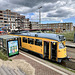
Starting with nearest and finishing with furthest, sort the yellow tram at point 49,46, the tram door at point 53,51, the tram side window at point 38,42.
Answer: the yellow tram at point 49,46, the tram door at point 53,51, the tram side window at point 38,42

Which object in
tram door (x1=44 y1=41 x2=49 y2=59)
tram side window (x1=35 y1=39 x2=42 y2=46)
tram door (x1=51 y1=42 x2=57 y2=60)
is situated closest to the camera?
tram door (x1=51 y1=42 x2=57 y2=60)

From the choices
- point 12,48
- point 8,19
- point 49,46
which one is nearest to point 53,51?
point 49,46

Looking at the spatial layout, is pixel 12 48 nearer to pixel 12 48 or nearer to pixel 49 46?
pixel 12 48

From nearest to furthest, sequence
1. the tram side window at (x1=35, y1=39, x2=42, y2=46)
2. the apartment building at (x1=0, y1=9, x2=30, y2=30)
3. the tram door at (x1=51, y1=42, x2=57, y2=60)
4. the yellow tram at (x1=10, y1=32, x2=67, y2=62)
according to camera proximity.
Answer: the yellow tram at (x1=10, y1=32, x2=67, y2=62) < the tram door at (x1=51, y1=42, x2=57, y2=60) < the tram side window at (x1=35, y1=39, x2=42, y2=46) < the apartment building at (x1=0, y1=9, x2=30, y2=30)

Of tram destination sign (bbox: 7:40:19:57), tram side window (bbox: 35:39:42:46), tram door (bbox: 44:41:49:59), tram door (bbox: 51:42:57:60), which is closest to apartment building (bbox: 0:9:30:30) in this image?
tram destination sign (bbox: 7:40:19:57)

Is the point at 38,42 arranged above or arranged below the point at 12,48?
above

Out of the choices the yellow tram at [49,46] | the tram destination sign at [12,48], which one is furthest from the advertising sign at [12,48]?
the yellow tram at [49,46]

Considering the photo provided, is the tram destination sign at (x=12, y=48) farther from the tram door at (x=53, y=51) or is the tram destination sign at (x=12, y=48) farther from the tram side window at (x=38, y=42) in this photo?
the tram door at (x=53, y=51)

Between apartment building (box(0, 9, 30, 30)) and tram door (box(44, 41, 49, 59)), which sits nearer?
tram door (box(44, 41, 49, 59))

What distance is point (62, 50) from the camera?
7.98m

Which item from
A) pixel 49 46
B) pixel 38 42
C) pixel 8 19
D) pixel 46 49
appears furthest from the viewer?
pixel 8 19

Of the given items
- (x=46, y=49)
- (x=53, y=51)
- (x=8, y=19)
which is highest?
(x=8, y=19)

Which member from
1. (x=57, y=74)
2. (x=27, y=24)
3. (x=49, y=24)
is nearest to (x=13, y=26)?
(x=27, y=24)

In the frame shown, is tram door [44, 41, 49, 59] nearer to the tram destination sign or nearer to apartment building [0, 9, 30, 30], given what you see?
the tram destination sign
